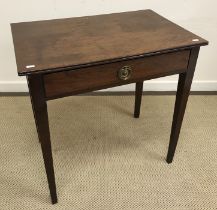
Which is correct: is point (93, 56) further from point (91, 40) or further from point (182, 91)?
point (182, 91)

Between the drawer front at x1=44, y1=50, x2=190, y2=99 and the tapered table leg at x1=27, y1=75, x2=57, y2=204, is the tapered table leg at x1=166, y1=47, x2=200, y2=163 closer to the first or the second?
the drawer front at x1=44, y1=50, x2=190, y2=99

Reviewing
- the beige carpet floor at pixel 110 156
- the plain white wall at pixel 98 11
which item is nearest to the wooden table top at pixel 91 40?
the plain white wall at pixel 98 11

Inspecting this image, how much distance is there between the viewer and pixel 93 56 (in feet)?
2.89

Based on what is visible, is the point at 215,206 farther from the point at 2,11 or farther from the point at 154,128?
the point at 2,11

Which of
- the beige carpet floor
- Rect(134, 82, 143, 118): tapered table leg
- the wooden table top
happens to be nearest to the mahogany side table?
the wooden table top

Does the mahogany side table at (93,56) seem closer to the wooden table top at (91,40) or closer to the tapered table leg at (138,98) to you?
the wooden table top at (91,40)

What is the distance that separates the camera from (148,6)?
162 cm

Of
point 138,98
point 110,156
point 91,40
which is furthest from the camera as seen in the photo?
point 138,98

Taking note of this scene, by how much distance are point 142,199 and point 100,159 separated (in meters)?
0.30

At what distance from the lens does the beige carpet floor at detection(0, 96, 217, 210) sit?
1205mm

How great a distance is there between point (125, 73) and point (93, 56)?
128 millimetres

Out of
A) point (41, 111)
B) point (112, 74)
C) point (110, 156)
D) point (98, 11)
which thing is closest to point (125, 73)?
point (112, 74)

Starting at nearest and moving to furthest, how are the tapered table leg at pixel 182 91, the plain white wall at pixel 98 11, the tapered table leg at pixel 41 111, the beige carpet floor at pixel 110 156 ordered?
1. the tapered table leg at pixel 41 111
2. the tapered table leg at pixel 182 91
3. the beige carpet floor at pixel 110 156
4. the plain white wall at pixel 98 11

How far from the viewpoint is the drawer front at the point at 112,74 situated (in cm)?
87
